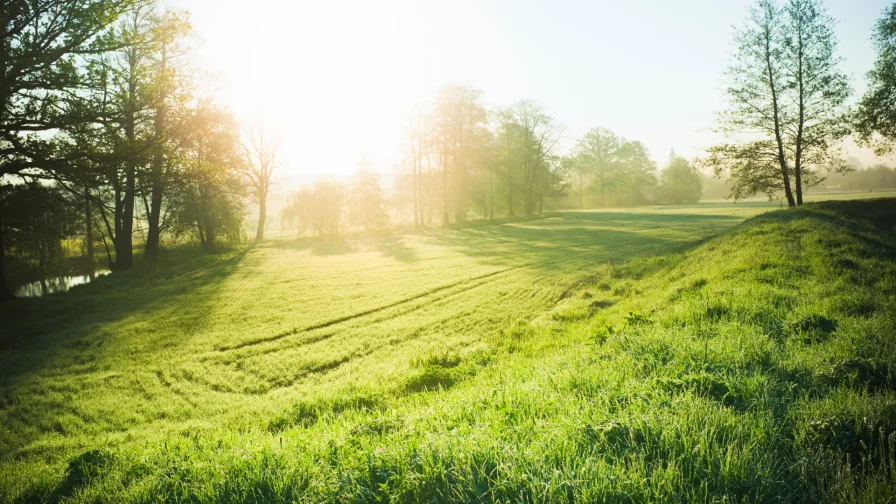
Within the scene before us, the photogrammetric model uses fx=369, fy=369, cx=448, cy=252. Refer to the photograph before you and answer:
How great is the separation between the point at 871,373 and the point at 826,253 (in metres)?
8.39

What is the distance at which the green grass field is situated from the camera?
9.00ft

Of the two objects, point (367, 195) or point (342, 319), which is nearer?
point (342, 319)

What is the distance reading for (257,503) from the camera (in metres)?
2.83

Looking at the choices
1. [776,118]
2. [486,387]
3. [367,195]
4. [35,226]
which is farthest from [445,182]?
[486,387]

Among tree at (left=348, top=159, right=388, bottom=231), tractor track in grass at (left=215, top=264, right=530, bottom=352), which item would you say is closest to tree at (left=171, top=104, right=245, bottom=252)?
tractor track in grass at (left=215, top=264, right=530, bottom=352)

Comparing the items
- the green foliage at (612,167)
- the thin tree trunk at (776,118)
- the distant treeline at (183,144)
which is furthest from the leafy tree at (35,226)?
the green foliage at (612,167)

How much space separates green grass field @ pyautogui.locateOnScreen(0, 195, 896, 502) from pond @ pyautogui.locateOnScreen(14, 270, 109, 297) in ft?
45.1

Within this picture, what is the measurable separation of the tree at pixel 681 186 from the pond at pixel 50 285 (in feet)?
325

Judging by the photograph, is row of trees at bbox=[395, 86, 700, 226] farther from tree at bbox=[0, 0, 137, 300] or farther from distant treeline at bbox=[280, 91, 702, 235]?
tree at bbox=[0, 0, 137, 300]

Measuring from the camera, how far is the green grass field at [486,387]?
2.74 meters

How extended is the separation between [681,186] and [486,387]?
99792 mm

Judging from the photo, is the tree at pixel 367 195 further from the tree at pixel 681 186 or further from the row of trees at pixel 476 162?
the tree at pixel 681 186

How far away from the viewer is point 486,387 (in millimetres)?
5375

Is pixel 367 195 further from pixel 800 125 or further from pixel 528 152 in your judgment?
pixel 800 125
